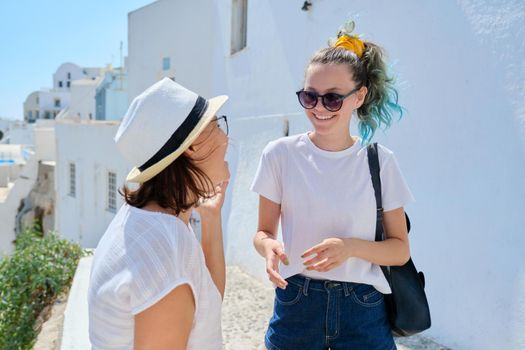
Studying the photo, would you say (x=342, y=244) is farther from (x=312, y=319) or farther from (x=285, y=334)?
(x=285, y=334)

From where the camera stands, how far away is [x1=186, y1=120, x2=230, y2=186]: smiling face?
147cm

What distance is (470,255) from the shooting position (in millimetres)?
3336

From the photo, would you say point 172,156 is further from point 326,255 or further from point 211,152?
point 326,255

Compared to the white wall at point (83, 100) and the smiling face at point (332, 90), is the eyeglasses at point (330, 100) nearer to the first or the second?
the smiling face at point (332, 90)

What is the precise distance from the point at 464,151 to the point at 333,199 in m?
2.03

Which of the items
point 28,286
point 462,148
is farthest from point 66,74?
point 462,148

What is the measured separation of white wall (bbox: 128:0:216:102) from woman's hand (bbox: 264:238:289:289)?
9.51 metres

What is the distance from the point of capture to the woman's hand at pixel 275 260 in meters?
1.61

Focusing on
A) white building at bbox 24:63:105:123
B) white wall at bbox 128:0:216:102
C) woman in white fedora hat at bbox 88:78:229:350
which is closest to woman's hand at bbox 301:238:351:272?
woman in white fedora hat at bbox 88:78:229:350

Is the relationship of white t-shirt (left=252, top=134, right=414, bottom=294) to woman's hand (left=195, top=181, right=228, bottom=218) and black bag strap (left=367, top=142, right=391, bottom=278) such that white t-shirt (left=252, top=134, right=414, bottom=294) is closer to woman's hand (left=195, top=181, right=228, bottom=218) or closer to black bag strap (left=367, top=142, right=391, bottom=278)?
black bag strap (left=367, top=142, right=391, bottom=278)

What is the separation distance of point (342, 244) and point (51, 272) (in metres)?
4.94

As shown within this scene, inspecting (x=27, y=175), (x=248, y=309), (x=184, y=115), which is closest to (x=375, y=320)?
(x=184, y=115)

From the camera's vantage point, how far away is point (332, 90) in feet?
5.73

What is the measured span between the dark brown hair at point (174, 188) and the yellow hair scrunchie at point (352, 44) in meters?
0.76
